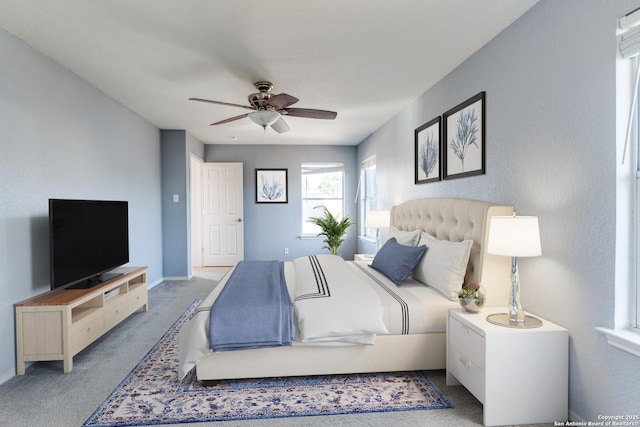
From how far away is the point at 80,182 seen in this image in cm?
338

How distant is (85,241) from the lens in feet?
9.89

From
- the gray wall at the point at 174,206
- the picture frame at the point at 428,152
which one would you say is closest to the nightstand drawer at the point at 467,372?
the picture frame at the point at 428,152

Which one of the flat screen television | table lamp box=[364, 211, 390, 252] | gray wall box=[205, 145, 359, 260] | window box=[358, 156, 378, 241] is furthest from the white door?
the flat screen television

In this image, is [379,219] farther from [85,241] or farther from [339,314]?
[85,241]

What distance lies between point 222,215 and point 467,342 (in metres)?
5.60

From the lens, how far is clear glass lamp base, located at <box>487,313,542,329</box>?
1963 millimetres

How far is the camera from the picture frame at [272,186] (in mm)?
7035

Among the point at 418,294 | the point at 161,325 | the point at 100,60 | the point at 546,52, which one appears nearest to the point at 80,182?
the point at 100,60

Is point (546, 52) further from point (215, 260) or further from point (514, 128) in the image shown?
point (215, 260)

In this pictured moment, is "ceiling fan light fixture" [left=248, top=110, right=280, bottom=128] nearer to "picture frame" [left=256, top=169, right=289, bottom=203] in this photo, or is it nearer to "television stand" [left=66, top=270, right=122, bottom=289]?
"television stand" [left=66, top=270, right=122, bottom=289]

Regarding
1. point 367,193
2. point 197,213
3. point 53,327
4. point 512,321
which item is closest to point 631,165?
point 512,321

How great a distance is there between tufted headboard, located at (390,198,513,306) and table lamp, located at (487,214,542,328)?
1.26ft

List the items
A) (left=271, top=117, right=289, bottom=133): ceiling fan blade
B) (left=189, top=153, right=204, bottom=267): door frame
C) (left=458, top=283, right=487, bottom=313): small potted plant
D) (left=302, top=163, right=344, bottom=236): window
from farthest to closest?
(left=302, top=163, right=344, bottom=236): window, (left=189, top=153, right=204, bottom=267): door frame, (left=271, top=117, right=289, bottom=133): ceiling fan blade, (left=458, top=283, right=487, bottom=313): small potted plant

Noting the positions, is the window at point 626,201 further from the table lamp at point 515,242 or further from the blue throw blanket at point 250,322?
the blue throw blanket at point 250,322
